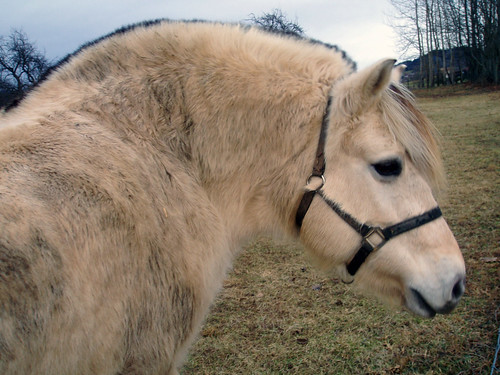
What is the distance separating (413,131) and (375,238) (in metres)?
0.58

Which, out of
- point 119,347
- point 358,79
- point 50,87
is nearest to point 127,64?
point 50,87

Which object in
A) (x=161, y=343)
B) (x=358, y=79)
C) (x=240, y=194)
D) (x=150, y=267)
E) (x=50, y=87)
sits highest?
(x=50, y=87)

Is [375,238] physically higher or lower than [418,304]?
higher

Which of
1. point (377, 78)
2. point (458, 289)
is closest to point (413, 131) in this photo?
point (377, 78)

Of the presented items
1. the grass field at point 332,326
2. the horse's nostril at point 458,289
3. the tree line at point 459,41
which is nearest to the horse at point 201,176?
the horse's nostril at point 458,289

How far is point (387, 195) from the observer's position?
183 centimetres

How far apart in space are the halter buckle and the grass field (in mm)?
1688

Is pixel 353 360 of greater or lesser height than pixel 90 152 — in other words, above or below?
below

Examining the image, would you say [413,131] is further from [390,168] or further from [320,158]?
[320,158]

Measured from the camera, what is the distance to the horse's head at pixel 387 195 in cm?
180

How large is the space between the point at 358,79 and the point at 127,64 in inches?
46.8

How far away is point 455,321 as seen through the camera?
134 inches

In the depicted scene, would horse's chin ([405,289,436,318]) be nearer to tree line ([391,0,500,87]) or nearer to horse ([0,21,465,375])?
horse ([0,21,465,375])

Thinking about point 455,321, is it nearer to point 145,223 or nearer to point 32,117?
point 145,223
